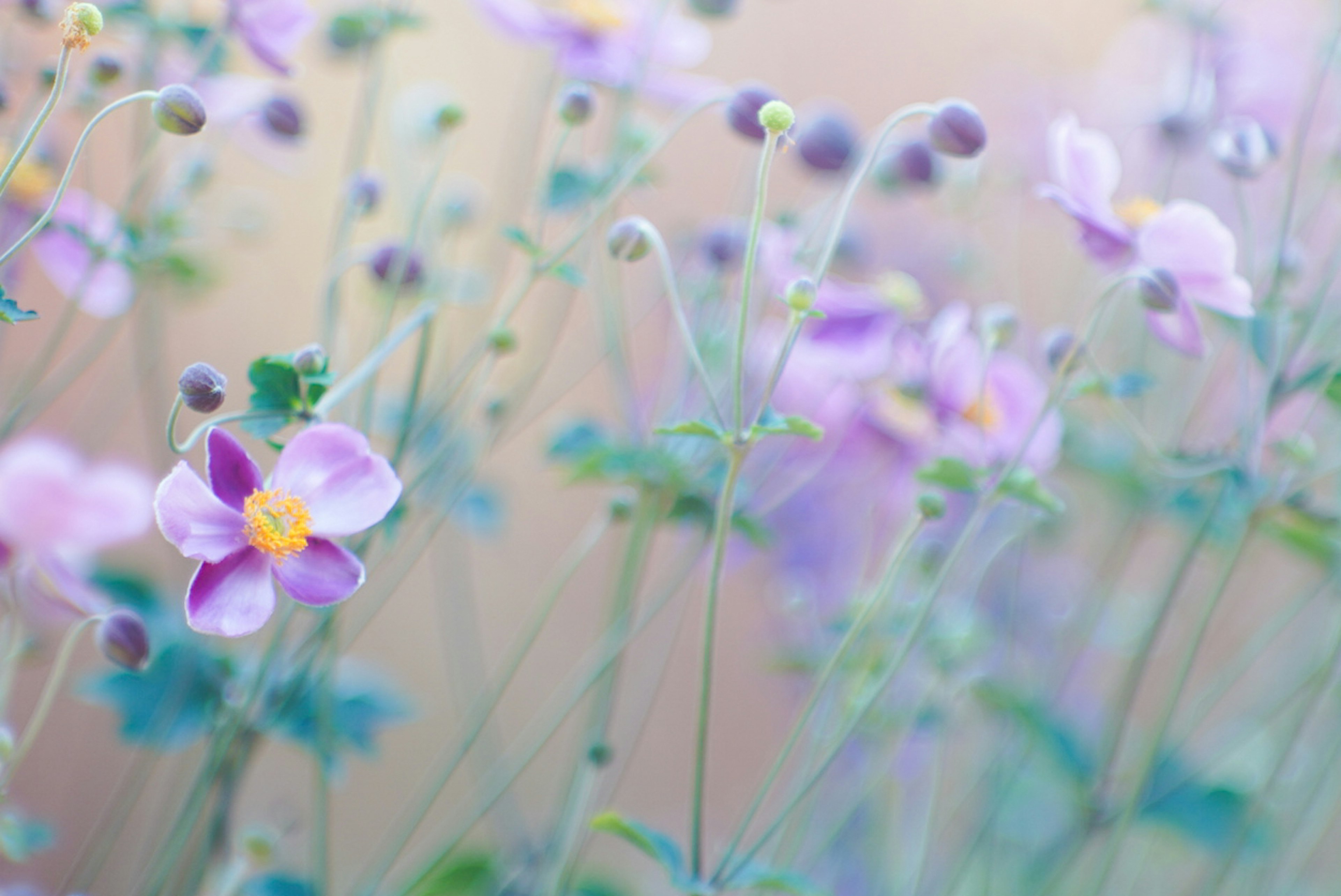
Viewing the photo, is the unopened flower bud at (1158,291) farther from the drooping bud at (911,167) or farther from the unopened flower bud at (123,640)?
the unopened flower bud at (123,640)

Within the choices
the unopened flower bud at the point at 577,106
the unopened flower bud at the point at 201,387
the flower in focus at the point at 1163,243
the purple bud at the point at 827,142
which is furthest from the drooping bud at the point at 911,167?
the unopened flower bud at the point at 201,387

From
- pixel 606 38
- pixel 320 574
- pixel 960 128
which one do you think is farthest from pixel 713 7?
pixel 320 574

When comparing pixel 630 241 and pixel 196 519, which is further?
Answer: pixel 630 241

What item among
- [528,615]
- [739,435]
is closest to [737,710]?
[528,615]

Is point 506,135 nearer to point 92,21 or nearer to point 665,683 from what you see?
point 665,683

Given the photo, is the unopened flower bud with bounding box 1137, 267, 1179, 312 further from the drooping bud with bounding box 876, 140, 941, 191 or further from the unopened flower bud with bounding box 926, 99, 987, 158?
the drooping bud with bounding box 876, 140, 941, 191

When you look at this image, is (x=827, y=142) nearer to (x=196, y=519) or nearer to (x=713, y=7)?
(x=713, y=7)
